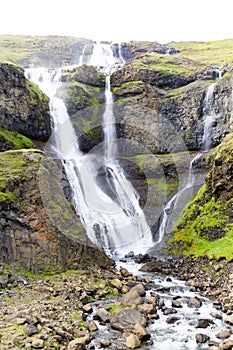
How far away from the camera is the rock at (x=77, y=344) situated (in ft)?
36.6

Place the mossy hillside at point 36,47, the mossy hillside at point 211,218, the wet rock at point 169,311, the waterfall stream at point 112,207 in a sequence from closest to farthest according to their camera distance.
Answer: the waterfall stream at point 112,207 → the wet rock at point 169,311 → the mossy hillside at point 211,218 → the mossy hillside at point 36,47

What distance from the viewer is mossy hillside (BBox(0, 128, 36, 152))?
106ft

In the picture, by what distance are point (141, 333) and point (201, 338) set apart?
216 cm

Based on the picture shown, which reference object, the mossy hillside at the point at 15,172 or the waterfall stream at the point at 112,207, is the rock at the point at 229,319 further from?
the mossy hillside at the point at 15,172

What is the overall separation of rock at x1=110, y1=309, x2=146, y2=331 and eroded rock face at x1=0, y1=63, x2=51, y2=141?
1007 inches

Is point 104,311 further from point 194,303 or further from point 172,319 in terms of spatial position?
point 194,303

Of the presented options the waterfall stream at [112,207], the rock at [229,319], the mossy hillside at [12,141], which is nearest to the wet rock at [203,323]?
the waterfall stream at [112,207]

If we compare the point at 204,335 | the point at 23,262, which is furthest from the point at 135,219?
the point at 204,335

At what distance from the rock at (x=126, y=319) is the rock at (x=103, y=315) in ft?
0.68

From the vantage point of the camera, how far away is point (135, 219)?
30.3 meters

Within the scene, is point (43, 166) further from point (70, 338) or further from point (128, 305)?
point (70, 338)

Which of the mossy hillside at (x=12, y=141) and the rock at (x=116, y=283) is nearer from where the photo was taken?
the rock at (x=116, y=283)

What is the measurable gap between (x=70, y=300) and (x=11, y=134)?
23222 millimetres

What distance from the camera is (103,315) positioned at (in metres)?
14.0
